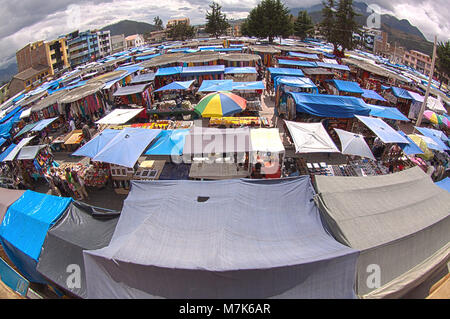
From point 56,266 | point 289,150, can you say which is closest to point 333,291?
point 56,266

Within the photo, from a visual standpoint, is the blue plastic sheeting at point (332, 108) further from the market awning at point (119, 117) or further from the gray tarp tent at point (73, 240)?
the gray tarp tent at point (73, 240)

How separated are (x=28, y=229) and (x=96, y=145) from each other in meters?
3.52

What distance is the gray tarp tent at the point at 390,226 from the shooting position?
3.82 meters

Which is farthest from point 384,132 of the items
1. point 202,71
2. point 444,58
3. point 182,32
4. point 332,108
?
point 182,32

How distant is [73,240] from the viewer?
4680mm

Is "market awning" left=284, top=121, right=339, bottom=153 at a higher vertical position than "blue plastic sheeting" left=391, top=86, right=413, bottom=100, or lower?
lower

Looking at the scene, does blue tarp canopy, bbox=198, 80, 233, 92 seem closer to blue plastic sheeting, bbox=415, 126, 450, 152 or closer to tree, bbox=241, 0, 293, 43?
blue plastic sheeting, bbox=415, 126, 450, 152

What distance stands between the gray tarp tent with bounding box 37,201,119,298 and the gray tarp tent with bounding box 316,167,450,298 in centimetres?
481

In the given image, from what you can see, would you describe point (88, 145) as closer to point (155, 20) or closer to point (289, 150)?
point (289, 150)

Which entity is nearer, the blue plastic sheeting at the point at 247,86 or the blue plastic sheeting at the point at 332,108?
the blue plastic sheeting at the point at 332,108

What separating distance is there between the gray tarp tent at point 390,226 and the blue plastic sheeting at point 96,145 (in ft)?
23.2

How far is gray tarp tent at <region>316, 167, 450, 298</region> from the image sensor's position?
382 centimetres

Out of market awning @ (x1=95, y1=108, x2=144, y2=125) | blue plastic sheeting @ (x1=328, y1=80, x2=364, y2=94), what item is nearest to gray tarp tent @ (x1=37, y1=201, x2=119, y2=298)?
market awning @ (x1=95, y1=108, x2=144, y2=125)

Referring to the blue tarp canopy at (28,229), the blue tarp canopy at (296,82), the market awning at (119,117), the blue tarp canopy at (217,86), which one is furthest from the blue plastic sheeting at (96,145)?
the blue tarp canopy at (296,82)
